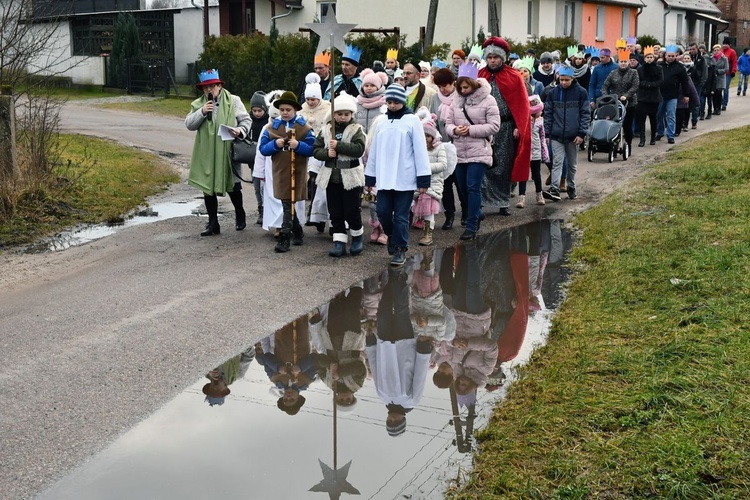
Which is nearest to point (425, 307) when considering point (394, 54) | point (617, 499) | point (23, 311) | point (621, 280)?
point (621, 280)

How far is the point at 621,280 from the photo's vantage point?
8.59m

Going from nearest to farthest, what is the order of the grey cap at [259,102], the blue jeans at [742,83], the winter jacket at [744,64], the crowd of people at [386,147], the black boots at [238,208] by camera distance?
the crowd of people at [386,147] → the black boots at [238,208] → the grey cap at [259,102] → the winter jacket at [744,64] → the blue jeans at [742,83]

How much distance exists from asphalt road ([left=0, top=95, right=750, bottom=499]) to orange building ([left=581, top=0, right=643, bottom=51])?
35696mm

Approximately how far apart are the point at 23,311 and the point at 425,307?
10.9 feet

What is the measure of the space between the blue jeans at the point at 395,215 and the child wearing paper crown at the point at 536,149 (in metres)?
3.78

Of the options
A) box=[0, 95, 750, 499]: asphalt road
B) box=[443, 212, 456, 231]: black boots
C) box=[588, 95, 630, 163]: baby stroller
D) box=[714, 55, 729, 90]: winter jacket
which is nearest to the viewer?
box=[0, 95, 750, 499]: asphalt road

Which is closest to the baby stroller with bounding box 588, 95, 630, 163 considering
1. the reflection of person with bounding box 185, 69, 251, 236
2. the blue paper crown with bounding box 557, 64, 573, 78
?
the blue paper crown with bounding box 557, 64, 573, 78

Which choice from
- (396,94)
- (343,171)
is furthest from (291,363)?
(396,94)

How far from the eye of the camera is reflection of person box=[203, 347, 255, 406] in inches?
252

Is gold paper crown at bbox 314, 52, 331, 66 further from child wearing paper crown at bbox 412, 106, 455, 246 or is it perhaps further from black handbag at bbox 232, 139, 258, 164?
child wearing paper crown at bbox 412, 106, 455, 246

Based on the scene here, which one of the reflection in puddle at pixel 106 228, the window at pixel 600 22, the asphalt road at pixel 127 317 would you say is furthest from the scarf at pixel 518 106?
the window at pixel 600 22

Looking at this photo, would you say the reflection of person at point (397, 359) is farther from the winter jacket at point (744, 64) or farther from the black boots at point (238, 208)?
the winter jacket at point (744, 64)

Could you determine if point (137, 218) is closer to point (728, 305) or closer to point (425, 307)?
point (425, 307)

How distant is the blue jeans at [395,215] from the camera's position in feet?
33.7
